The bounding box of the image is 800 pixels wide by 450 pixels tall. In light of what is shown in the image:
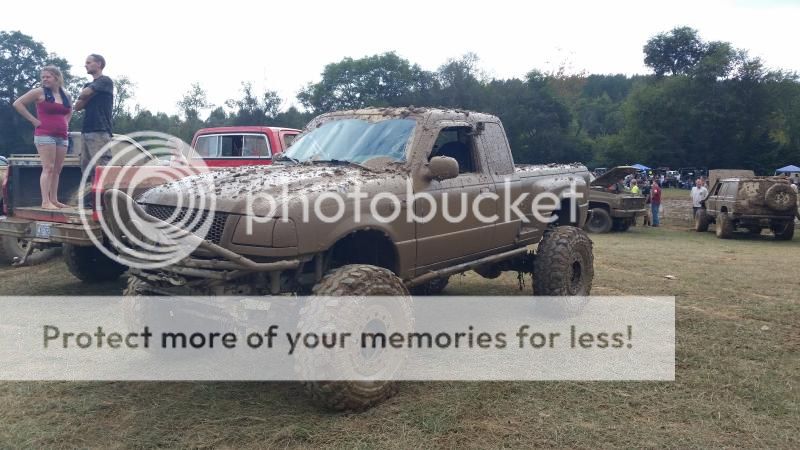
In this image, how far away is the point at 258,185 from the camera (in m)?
4.17

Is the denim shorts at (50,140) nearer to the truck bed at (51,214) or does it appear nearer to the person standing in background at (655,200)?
the truck bed at (51,214)

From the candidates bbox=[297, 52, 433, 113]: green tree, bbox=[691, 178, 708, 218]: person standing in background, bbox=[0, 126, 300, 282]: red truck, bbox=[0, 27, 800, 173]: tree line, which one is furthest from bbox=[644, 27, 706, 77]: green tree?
bbox=[0, 126, 300, 282]: red truck

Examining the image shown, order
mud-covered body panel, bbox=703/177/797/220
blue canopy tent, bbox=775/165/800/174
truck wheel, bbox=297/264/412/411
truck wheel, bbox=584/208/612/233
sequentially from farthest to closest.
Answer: blue canopy tent, bbox=775/165/800/174 → truck wheel, bbox=584/208/612/233 → mud-covered body panel, bbox=703/177/797/220 → truck wheel, bbox=297/264/412/411

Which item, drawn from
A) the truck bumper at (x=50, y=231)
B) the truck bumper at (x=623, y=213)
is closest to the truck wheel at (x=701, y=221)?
the truck bumper at (x=623, y=213)

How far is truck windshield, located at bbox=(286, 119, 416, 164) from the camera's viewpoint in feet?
16.7

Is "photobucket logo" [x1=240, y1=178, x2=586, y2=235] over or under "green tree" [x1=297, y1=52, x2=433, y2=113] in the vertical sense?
under

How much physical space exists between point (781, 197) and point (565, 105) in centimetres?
4229

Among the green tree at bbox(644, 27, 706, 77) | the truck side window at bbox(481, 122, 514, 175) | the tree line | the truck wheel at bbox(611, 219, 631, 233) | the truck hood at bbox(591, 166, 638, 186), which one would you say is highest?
the green tree at bbox(644, 27, 706, 77)

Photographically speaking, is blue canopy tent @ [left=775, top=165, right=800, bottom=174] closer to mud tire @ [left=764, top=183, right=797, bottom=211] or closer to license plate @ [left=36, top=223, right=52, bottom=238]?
mud tire @ [left=764, top=183, right=797, bottom=211]

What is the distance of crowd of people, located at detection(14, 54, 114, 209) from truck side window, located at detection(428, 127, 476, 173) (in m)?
3.85

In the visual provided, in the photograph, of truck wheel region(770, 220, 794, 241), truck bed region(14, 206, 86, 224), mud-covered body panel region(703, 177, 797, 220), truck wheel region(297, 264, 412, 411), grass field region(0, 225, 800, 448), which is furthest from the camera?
truck wheel region(770, 220, 794, 241)

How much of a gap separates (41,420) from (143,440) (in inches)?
30.2

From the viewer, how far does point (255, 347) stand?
5.25m

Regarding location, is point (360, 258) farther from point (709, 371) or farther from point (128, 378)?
point (709, 371)
